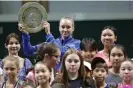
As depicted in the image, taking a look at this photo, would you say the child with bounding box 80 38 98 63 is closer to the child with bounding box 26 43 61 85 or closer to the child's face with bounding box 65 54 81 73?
the child with bounding box 26 43 61 85

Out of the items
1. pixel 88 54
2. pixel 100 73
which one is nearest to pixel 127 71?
pixel 100 73

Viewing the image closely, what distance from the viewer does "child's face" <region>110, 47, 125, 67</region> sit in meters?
6.00

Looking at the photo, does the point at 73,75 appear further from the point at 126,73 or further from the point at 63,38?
the point at 63,38

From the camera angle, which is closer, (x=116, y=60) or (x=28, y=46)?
(x=116, y=60)

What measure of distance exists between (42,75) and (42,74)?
1cm

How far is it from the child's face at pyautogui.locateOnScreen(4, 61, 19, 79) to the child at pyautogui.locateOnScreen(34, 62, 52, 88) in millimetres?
361

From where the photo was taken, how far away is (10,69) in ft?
19.2

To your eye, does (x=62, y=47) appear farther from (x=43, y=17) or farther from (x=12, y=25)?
(x=12, y=25)

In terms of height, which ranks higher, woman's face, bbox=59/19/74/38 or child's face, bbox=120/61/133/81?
woman's face, bbox=59/19/74/38

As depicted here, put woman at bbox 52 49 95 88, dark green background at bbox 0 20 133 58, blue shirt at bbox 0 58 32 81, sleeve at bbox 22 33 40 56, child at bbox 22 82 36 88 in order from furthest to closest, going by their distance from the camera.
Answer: dark green background at bbox 0 20 133 58 → sleeve at bbox 22 33 40 56 → blue shirt at bbox 0 58 32 81 → woman at bbox 52 49 95 88 → child at bbox 22 82 36 88

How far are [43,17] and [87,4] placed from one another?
12.1 feet

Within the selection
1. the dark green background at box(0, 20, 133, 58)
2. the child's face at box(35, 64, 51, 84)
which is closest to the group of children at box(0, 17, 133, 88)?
the child's face at box(35, 64, 51, 84)

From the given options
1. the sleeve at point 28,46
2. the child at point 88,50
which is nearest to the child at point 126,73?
the child at point 88,50

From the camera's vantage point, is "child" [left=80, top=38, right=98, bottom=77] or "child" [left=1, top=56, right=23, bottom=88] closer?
"child" [left=1, top=56, right=23, bottom=88]
